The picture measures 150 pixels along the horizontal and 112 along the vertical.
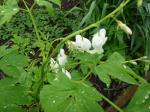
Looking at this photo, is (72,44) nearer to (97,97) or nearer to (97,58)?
(97,58)

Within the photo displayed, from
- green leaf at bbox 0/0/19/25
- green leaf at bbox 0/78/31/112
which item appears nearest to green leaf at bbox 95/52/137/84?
green leaf at bbox 0/78/31/112

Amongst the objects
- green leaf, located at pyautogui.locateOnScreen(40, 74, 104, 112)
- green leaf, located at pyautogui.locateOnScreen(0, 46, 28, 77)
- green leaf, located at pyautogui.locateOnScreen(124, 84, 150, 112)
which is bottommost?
green leaf, located at pyautogui.locateOnScreen(124, 84, 150, 112)

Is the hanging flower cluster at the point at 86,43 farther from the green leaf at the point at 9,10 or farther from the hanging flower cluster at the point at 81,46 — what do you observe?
the green leaf at the point at 9,10

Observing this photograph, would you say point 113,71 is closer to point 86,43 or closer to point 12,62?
point 86,43

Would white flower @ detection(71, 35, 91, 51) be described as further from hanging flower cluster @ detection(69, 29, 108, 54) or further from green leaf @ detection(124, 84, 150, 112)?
green leaf @ detection(124, 84, 150, 112)

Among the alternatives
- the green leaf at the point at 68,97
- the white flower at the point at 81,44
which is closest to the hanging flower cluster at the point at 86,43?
the white flower at the point at 81,44

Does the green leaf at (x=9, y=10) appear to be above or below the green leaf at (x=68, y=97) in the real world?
above
